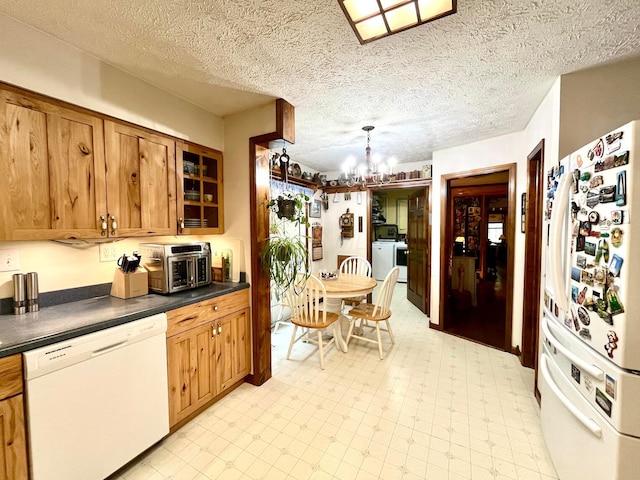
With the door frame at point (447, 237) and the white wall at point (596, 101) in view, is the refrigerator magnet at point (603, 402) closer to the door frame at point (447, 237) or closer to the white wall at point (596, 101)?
the white wall at point (596, 101)

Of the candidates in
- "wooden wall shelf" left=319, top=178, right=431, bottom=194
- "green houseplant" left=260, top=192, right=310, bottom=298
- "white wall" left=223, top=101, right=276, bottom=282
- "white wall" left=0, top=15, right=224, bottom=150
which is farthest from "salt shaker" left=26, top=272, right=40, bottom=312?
"wooden wall shelf" left=319, top=178, right=431, bottom=194

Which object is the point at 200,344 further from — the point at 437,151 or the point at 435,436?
the point at 437,151

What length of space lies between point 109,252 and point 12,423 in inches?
44.1

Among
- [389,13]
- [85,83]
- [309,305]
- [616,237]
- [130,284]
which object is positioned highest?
[389,13]

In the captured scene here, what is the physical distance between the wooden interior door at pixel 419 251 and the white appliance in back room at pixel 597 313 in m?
2.53

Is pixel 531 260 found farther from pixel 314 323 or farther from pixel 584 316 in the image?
pixel 314 323

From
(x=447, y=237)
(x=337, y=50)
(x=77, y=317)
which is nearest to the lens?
(x=77, y=317)

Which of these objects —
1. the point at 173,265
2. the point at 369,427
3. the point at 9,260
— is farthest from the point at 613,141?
the point at 9,260

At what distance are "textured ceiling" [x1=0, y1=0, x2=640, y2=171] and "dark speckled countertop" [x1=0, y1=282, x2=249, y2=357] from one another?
5.05ft

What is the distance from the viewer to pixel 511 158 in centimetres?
292

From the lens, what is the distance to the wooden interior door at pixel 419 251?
4.02 metres

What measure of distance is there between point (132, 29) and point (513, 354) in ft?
13.7

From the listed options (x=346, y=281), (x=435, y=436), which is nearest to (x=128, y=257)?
(x=346, y=281)

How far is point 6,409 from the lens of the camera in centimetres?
111
